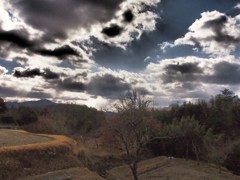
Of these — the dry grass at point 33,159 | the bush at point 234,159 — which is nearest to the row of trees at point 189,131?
the bush at point 234,159

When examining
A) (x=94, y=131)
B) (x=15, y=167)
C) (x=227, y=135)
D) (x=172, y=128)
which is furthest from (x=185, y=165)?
(x=94, y=131)

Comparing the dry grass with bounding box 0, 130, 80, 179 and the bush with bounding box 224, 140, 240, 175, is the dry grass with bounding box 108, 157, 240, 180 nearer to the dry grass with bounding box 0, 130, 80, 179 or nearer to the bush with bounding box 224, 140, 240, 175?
the bush with bounding box 224, 140, 240, 175

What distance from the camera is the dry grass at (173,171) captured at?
44.2 m

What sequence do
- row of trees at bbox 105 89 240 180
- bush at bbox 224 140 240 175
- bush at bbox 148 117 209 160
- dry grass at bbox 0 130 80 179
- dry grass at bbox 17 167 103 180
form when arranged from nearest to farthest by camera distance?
1. dry grass at bbox 17 167 103 180
2. dry grass at bbox 0 130 80 179
3. bush at bbox 224 140 240 175
4. row of trees at bbox 105 89 240 180
5. bush at bbox 148 117 209 160

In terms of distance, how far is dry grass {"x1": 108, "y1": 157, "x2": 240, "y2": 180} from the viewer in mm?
44188

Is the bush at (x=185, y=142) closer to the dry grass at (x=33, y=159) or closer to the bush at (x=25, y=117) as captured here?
the bush at (x=25, y=117)

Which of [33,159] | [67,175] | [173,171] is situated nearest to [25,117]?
[173,171]

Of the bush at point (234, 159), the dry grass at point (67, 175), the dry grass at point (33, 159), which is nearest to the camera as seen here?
the dry grass at point (67, 175)

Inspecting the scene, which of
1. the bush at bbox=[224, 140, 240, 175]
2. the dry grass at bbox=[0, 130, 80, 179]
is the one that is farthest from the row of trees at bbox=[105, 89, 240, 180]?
the dry grass at bbox=[0, 130, 80, 179]

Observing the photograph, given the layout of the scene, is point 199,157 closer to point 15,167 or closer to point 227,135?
point 227,135

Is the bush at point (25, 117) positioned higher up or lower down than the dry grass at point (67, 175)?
higher up

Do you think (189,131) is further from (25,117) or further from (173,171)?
(25,117)

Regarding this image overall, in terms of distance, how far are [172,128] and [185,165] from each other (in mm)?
11114

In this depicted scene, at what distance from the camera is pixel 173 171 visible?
1900 inches
